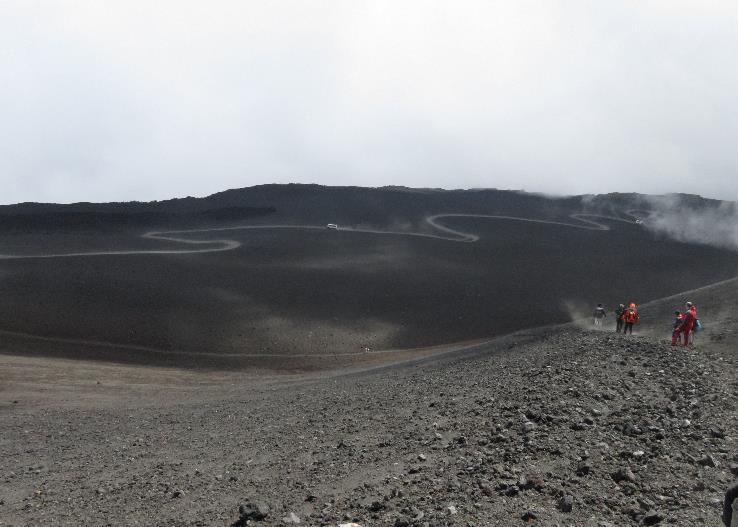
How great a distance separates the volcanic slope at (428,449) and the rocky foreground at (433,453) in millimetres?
25

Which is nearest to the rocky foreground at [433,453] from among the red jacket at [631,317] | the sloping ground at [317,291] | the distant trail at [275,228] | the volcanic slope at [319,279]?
the red jacket at [631,317]

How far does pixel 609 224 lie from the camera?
50.0m

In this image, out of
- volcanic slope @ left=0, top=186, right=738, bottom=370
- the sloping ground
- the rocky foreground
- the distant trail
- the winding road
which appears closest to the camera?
the rocky foreground

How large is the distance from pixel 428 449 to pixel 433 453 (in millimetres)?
219

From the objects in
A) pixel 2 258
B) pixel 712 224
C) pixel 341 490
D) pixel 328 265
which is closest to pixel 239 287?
pixel 328 265

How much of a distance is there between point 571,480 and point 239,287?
29.1 m

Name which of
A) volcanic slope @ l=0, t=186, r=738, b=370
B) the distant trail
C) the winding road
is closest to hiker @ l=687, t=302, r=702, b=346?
volcanic slope @ l=0, t=186, r=738, b=370

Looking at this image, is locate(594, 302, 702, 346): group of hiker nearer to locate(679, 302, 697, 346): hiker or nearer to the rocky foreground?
locate(679, 302, 697, 346): hiker

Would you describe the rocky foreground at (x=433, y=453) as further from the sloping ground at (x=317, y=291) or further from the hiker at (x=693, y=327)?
the sloping ground at (x=317, y=291)

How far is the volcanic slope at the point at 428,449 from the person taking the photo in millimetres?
6316

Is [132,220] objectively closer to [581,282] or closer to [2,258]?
[2,258]

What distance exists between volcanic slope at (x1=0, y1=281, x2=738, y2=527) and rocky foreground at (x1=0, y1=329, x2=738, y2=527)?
0.03 m

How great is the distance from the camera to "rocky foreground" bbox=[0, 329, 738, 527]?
248 inches

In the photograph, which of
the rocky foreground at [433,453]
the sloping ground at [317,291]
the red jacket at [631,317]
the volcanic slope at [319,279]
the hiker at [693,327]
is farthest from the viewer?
the volcanic slope at [319,279]
